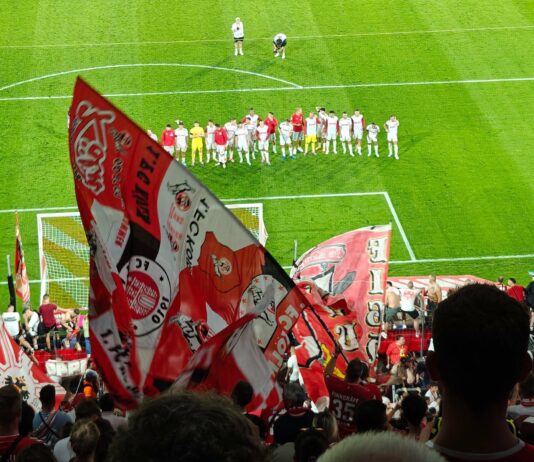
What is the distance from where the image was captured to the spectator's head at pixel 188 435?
83.2 inches

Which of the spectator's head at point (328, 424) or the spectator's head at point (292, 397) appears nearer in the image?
the spectator's head at point (328, 424)

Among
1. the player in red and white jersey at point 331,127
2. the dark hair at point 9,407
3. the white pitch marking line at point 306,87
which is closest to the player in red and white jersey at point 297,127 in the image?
the player in red and white jersey at point 331,127

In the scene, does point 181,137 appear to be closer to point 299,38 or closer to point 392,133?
point 392,133

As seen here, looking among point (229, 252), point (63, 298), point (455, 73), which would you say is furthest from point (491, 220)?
point (229, 252)

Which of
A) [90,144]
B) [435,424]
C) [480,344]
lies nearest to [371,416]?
[435,424]

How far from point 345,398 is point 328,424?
1.29m

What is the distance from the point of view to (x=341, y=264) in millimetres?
12594

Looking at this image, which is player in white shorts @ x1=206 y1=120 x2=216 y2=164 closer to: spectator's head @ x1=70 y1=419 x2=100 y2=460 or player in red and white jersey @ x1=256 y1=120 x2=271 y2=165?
player in red and white jersey @ x1=256 y1=120 x2=271 y2=165

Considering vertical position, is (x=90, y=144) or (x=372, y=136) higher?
(x=372, y=136)

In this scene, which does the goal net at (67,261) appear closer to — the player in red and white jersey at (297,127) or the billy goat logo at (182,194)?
the player in red and white jersey at (297,127)

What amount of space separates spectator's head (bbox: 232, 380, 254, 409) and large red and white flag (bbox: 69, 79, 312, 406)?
0.47 ft

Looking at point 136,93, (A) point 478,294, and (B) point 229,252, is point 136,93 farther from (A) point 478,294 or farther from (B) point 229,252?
(A) point 478,294

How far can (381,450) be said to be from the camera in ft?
7.16

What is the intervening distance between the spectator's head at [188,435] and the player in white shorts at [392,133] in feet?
86.9
